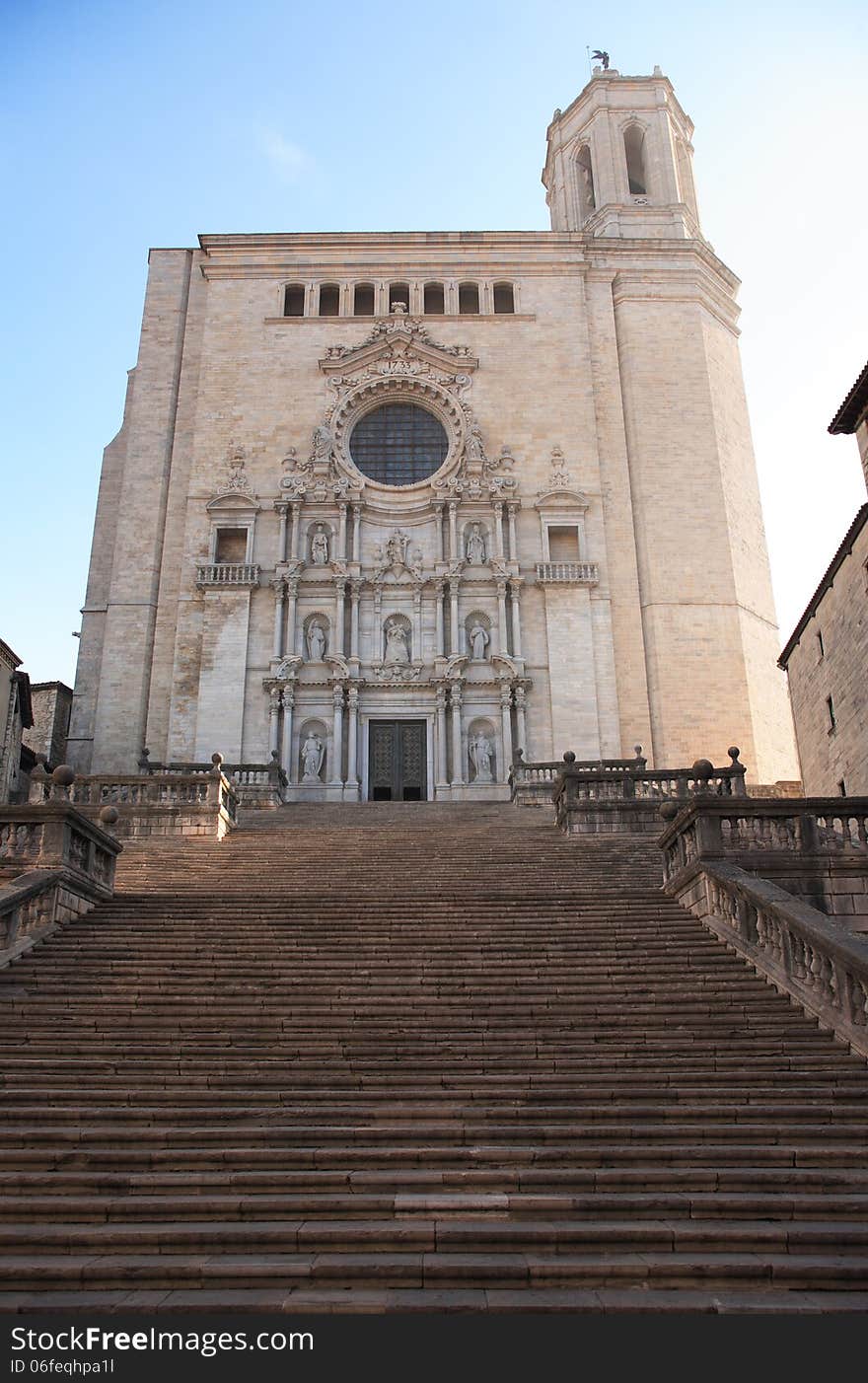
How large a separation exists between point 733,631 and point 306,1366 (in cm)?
2542

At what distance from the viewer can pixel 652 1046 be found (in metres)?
7.98

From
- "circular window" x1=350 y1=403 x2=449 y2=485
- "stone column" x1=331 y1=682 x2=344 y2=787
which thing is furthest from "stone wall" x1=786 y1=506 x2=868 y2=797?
"circular window" x1=350 y1=403 x2=449 y2=485

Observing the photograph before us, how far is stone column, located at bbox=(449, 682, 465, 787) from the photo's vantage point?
2627 cm

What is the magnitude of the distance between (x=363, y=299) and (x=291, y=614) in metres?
11.3

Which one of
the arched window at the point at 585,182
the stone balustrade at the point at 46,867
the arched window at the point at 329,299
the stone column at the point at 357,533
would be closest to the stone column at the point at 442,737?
the stone column at the point at 357,533

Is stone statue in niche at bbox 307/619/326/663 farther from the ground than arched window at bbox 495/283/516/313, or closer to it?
closer to it

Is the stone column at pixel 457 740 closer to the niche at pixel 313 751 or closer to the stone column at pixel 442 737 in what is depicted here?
the stone column at pixel 442 737

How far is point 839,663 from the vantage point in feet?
63.8

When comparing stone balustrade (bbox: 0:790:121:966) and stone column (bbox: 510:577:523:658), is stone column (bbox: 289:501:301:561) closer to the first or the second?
stone column (bbox: 510:577:523:658)

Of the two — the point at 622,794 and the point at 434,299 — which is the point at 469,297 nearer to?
the point at 434,299

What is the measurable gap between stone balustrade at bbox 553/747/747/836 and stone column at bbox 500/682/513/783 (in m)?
7.09

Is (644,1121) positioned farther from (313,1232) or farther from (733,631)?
(733,631)

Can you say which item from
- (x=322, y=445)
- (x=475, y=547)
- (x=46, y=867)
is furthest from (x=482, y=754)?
(x=46, y=867)

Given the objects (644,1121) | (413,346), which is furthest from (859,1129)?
(413,346)
